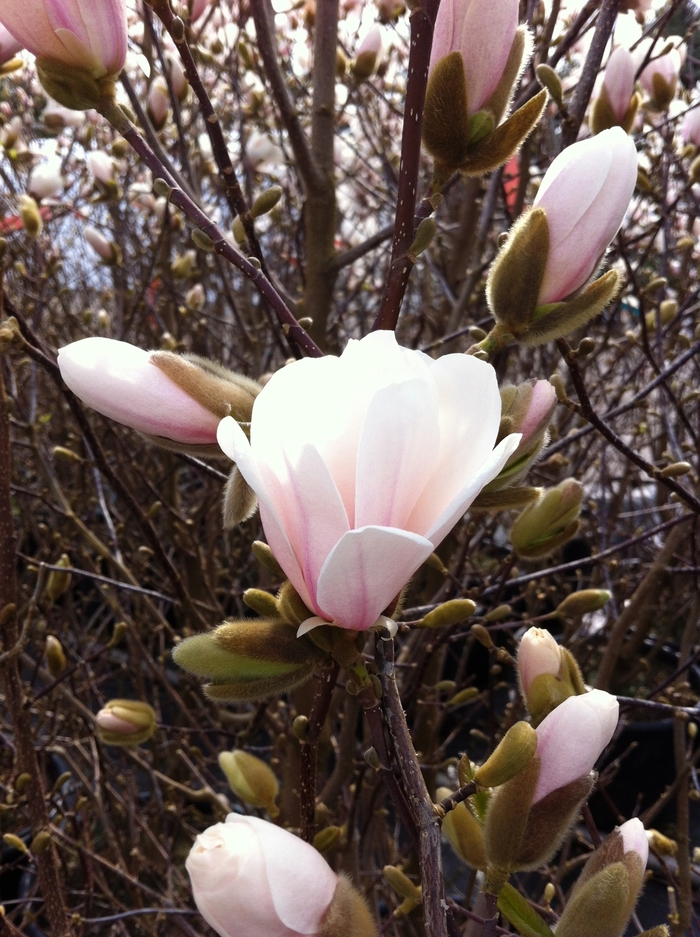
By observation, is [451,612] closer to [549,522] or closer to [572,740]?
[572,740]

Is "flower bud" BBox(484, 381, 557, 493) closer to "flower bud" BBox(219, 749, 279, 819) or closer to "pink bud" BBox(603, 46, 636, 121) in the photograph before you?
"flower bud" BBox(219, 749, 279, 819)

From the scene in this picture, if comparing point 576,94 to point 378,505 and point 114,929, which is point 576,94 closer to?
point 378,505

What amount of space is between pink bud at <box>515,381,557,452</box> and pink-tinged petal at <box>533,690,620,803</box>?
0.51ft

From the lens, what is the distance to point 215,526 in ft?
5.64

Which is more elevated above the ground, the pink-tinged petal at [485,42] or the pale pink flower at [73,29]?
the pink-tinged petal at [485,42]

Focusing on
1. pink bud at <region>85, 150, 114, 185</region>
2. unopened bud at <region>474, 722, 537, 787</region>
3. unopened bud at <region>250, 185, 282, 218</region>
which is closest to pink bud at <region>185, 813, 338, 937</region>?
unopened bud at <region>474, 722, 537, 787</region>

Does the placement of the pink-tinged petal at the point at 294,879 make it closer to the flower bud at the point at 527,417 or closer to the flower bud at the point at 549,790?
the flower bud at the point at 549,790

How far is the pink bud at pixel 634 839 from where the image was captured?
40cm

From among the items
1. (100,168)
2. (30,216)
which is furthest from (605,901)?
(100,168)

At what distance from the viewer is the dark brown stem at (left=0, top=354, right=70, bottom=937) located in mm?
713

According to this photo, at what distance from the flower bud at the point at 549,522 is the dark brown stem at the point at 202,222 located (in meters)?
0.25

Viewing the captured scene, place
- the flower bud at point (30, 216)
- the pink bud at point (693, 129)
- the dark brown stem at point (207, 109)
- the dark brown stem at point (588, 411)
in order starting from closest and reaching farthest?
the dark brown stem at point (207, 109) < the dark brown stem at point (588, 411) < the flower bud at point (30, 216) < the pink bud at point (693, 129)

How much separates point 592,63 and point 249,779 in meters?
0.72

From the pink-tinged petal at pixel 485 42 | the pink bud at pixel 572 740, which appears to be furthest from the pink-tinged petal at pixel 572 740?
the pink-tinged petal at pixel 485 42
